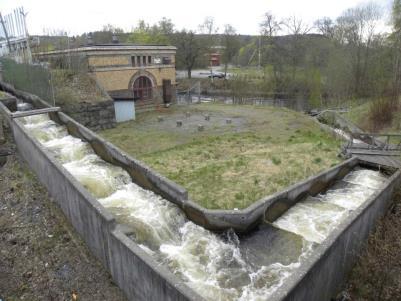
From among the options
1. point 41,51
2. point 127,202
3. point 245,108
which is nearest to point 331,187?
point 127,202

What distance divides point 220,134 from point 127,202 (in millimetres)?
8657

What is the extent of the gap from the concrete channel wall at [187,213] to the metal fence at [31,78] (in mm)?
3931

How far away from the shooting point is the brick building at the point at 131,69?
727 inches

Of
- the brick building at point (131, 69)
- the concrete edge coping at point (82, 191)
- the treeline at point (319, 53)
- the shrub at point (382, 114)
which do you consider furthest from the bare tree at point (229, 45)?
the concrete edge coping at point (82, 191)

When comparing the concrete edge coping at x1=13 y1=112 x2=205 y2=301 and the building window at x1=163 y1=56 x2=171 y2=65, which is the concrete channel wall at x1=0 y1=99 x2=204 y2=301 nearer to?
the concrete edge coping at x1=13 y1=112 x2=205 y2=301

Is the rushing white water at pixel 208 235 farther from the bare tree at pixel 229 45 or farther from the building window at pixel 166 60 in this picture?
the bare tree at pixel 229 45

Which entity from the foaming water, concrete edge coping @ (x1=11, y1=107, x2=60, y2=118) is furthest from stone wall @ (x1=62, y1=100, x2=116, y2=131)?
the foaming water

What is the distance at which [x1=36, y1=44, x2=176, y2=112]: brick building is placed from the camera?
18.5 metres

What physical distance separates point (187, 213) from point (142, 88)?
15.9m

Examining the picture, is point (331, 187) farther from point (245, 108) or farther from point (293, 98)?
point (293, 98)

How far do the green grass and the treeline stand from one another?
22.2ft

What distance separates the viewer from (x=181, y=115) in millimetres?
20328

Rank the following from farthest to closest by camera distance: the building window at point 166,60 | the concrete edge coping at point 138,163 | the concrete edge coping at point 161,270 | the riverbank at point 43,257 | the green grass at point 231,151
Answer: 1. the building window at point 166,60
2. the green grass at point 231,151
3. the concrete edge coping at point 138,163
4. the riverbank at point 43,257
5. the concrete edge coping at point 161,270

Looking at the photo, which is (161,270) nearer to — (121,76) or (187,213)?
(187,213)
